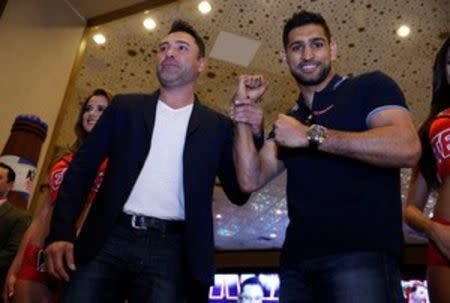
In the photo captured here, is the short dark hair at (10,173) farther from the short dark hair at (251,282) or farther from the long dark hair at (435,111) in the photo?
the short dark hair at (251,282)

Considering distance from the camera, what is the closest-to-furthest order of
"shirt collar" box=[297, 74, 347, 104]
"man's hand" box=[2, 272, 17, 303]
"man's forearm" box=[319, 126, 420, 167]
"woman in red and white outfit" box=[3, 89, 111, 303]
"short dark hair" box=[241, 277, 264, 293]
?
"man's forearm" box=[319, 126, 420, 167] < "shirt collar" box=[297, 74, 347, 104] < "woman in red and white outfit" box=[3, 89, 111, 303] < "man's hand" box=[2, 272, 17, 303] < "short dark hair" box=[241, 277, 264, 293]

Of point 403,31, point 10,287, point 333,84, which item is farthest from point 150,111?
point 403,31

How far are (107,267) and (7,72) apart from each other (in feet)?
7.68

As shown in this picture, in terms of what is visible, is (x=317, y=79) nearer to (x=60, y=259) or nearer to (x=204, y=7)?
(x=60, y=259)

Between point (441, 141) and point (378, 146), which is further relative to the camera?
point (441, 141)

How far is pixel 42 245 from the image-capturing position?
6.93 ft

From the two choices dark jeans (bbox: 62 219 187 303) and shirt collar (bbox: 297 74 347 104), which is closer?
dark jeans (bbox: 62 219 187 303)

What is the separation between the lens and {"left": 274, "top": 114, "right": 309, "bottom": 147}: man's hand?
1.31 meters

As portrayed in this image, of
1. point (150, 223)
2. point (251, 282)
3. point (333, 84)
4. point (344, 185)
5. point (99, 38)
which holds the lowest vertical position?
point (150, 223)

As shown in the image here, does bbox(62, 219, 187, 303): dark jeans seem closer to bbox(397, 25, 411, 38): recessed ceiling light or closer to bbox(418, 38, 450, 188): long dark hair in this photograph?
bbox(418, 38, 450, 188): long dark hair

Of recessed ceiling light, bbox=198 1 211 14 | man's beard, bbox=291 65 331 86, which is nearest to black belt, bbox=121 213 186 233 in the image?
man's beard, bbox=291 65 331 86

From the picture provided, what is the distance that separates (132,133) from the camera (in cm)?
152

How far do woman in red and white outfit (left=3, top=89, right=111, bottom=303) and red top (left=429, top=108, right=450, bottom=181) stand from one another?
142 centimetres

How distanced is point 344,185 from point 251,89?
0.52 metres
